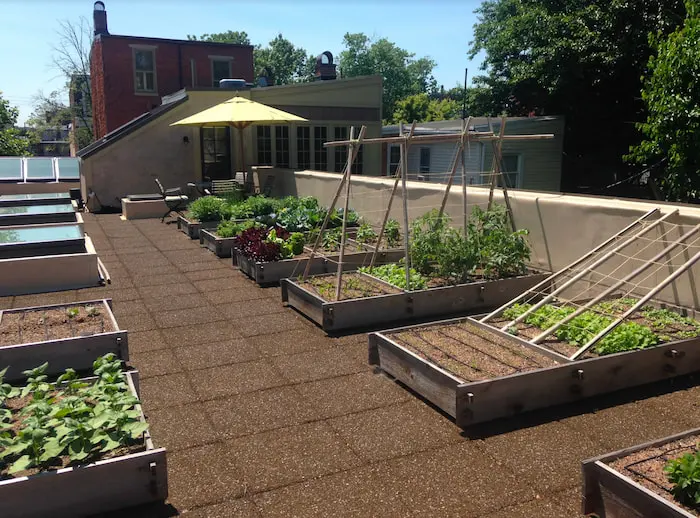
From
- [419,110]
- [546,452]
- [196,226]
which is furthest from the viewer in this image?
[419,110]

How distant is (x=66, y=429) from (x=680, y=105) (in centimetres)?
1007

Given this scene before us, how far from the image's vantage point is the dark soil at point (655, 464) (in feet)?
9.84

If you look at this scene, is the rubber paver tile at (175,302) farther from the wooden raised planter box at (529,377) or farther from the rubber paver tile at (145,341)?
the wooden raised planter box at (529,377)

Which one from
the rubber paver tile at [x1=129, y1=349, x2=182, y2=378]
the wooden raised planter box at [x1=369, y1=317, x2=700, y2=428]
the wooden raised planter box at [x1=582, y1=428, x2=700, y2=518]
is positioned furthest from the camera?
the rubber paver tile at [x1=129, y1=349, x2=182, y2=378]

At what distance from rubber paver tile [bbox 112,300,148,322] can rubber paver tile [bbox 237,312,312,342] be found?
1.41 meters

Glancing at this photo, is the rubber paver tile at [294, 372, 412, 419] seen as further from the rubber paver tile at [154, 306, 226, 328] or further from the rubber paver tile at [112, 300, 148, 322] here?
the rubber paver tile at [112, 300, 148, 322]

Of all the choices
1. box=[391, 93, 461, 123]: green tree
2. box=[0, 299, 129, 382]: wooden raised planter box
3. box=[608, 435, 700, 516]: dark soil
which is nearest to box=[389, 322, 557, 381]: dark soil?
box=[608, 435, 700, 516]: dark soil

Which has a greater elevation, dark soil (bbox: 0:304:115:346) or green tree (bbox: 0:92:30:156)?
green tree (bbox: 0:92:30:156)

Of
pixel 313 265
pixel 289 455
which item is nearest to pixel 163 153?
pixel 313 265

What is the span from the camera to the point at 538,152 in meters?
18.8

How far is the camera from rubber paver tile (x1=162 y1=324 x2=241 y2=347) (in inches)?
244

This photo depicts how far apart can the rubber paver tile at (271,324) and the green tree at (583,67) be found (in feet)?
44.6

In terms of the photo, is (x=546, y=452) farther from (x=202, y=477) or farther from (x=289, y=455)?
Result: (x=202, y=477)

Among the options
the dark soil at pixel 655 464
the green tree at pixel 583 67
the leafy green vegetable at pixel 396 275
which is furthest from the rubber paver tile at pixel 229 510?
the green tree at pixel 583 67
